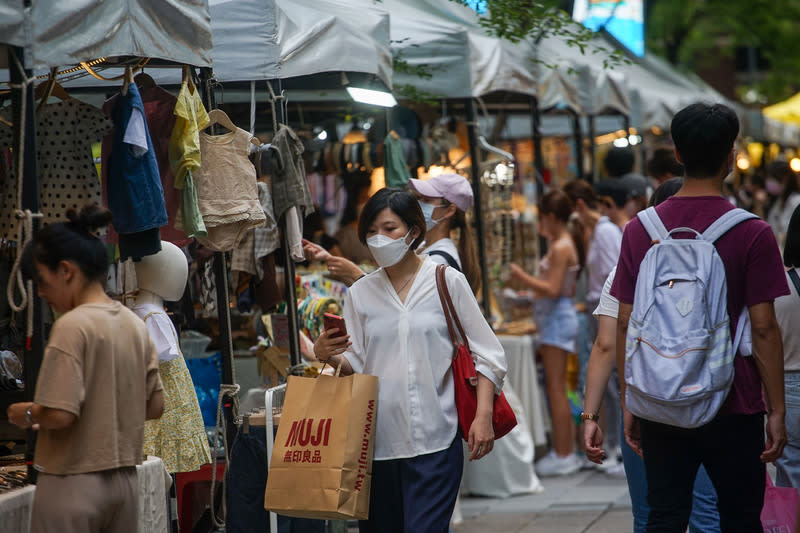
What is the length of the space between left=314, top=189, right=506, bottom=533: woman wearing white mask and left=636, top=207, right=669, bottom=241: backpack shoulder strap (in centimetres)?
89

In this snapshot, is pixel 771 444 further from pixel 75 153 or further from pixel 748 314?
pixel 75 153

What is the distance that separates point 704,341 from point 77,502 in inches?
80.7

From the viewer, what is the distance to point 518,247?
11.0 m

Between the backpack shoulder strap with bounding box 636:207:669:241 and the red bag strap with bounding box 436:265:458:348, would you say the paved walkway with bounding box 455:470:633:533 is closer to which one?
the red bag strap with bounding box 436:265:458:348

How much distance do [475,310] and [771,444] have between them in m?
1.27

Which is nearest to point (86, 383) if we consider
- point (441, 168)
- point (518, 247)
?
point (441, 168)

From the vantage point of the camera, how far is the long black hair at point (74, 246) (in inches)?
139

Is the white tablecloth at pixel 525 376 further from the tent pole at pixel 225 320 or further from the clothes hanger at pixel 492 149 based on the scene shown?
the tent pole at pixel 225 320

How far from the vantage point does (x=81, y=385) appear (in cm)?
345

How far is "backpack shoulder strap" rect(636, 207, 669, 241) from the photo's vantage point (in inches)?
149

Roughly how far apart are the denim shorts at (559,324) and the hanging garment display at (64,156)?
16.7 ft

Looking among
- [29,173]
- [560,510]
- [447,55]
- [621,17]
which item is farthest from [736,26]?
[29,173]

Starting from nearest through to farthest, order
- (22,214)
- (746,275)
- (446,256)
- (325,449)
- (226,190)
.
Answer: (746,275), (22,214), (325,449), (226,190), (446,256)

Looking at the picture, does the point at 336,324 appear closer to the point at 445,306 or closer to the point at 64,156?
the point at 445,306
